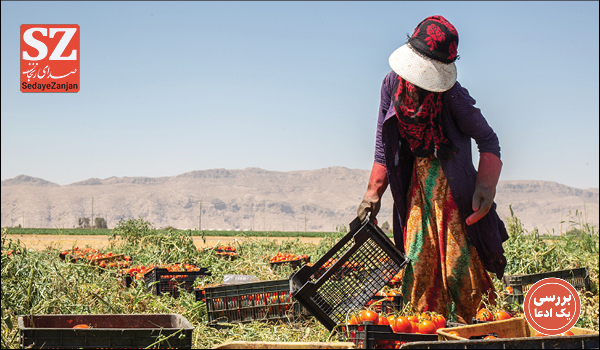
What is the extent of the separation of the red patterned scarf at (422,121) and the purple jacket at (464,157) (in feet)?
0.17

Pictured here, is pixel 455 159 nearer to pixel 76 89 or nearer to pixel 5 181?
pixel 76 89

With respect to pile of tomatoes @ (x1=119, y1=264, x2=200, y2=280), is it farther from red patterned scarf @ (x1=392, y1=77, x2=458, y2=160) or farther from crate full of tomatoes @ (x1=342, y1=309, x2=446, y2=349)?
red patterned scarf @ (x1=392, y1=77, x2=458, y2=160)

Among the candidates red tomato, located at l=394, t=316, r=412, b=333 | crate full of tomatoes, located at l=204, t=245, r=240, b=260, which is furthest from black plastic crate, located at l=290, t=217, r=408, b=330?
crate full of tomatoes, located at l=204, t=245, r=240, b=260

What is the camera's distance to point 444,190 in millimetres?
3365

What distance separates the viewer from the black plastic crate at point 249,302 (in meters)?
4.23

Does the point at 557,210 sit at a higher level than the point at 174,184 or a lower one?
lower

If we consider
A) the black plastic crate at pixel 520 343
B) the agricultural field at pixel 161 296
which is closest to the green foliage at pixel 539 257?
the agricultural field at pixel 161 296

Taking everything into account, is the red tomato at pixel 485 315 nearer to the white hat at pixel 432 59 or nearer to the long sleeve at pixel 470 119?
the long sleeve at pixel 470 119

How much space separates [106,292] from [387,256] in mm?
2875

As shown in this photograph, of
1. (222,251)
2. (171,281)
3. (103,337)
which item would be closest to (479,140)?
(103,337)

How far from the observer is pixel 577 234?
901 centimetres

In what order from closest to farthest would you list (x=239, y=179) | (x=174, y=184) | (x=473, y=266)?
(x=473, y=266)
(x=174, y=184)
(x=239, y=179)

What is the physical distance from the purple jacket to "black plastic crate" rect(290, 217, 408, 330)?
14.7 inches

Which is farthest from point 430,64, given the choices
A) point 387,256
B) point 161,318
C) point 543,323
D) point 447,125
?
point 161,318
